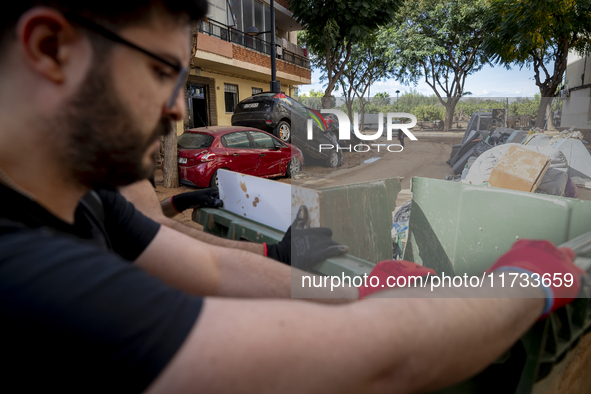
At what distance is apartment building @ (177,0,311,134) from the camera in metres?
13.3

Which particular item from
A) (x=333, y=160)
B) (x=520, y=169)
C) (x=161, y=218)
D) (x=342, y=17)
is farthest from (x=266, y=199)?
(x=342, y=17)

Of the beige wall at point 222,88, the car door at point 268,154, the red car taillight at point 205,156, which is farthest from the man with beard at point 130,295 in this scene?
the beige wall at point 222,88

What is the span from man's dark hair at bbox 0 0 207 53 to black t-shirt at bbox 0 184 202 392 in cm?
37

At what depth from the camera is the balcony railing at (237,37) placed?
43.9 feet

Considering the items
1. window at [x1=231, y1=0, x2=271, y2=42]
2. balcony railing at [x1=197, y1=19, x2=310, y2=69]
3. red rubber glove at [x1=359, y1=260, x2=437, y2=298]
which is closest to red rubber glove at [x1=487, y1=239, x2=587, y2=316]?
red rubber glove at [x1=359, y1=260, x2=437, y2=298]

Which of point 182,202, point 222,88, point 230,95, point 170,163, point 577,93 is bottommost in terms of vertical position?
point 170,163

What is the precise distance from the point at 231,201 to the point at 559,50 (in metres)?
14.4

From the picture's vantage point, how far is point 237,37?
1530cm

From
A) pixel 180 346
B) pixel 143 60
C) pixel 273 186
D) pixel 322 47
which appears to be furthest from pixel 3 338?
pixel 322 47

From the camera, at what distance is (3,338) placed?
1.65 ft

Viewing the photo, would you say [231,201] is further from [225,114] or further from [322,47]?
[225,114]

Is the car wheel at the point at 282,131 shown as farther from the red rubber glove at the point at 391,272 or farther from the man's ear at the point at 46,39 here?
the man's ear at the point at 46,39

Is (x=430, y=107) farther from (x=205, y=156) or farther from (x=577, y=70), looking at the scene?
(x=577, y=70)

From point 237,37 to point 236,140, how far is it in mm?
9412
